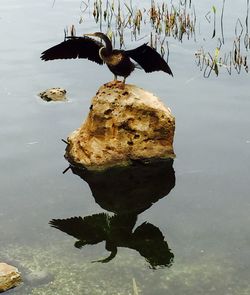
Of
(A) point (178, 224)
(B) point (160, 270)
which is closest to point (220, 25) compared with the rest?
(A) point (178, 224)

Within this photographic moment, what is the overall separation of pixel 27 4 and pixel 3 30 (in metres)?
3.39

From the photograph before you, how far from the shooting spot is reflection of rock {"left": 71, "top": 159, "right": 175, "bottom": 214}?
23.4 feet

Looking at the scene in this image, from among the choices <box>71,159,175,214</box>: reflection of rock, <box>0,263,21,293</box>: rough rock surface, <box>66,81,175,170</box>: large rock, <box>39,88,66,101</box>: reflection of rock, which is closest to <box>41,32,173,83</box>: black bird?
<box>66,81,175,170</box>: large rock

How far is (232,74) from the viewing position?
11.5 metres

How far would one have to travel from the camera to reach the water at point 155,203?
564 centimetres

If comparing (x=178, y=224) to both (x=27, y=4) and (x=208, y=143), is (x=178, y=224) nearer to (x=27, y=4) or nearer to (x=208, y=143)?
(x=208, y=143)

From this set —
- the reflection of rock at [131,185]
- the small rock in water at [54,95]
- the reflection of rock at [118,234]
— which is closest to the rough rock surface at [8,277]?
the reflection of rock at [118,234]

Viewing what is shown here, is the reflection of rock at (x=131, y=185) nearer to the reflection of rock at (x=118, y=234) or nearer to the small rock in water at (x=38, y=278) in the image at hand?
the reflection of rock at (x=118, y=234)

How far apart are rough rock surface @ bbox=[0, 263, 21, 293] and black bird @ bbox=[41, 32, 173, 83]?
325 centimetres

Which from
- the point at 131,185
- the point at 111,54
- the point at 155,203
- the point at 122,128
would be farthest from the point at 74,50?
the point at 155,203

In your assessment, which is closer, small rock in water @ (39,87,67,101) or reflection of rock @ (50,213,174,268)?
reflection of rock @ (50,213,174,268)

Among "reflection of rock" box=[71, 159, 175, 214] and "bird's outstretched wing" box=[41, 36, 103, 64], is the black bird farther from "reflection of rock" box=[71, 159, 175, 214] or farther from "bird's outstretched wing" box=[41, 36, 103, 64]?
"reflection of rock" box=[71, 159, 175, 214]

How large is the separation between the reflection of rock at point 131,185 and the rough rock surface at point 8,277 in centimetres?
182

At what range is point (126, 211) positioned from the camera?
697 centimetres
